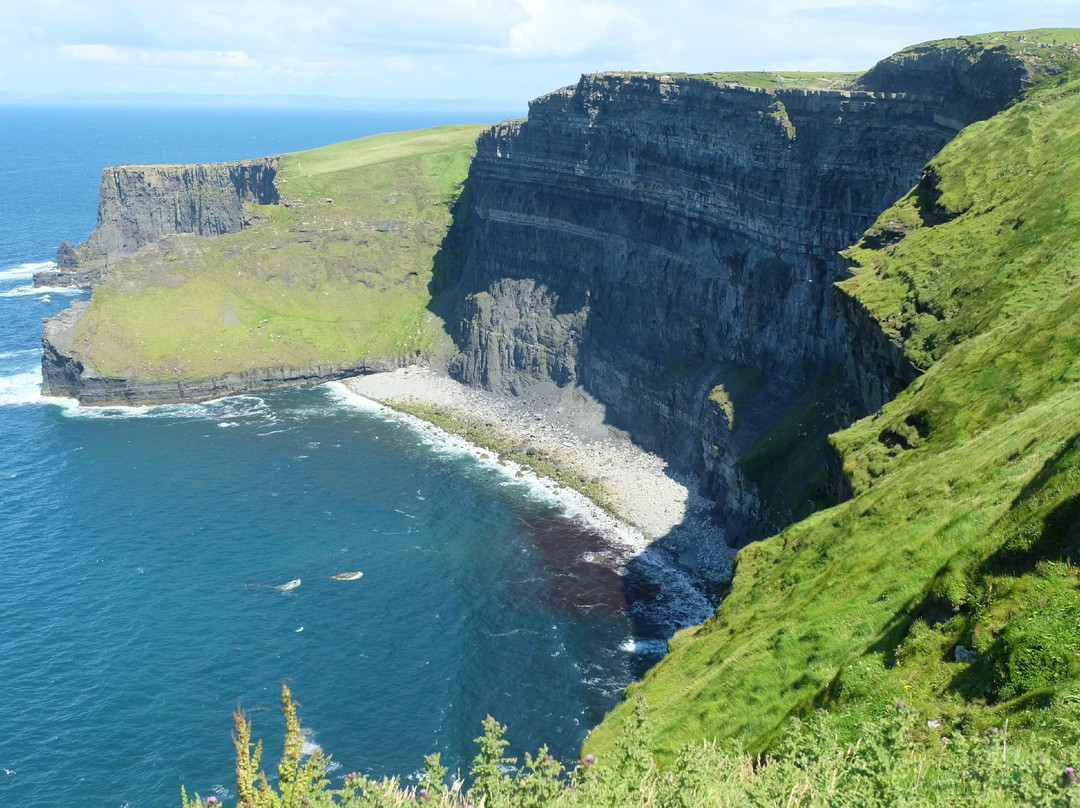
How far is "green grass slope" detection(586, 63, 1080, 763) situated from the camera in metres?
23.9

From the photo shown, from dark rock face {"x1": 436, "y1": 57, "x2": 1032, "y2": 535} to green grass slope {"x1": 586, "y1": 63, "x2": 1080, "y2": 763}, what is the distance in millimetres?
7763

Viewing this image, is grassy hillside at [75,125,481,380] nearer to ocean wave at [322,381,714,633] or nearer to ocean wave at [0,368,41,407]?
ocean wave at [0,368,41,407]

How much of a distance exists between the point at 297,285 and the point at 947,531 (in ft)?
463

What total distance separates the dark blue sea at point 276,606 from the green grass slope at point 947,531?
2925cm

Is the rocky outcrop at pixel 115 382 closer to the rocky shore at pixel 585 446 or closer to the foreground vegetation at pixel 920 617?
the rocky shore at pixel 585 446

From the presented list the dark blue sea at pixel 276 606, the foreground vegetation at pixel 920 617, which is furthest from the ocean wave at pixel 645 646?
Result: the foreground vegetation at pixel 920 617

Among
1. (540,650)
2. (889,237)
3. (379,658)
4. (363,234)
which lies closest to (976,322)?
(889,237)

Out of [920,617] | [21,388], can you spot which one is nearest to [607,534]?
[920,617]

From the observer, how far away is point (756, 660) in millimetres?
35688

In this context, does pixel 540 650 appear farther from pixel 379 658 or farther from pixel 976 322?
pixel 976 322

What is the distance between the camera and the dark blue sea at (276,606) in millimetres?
65500

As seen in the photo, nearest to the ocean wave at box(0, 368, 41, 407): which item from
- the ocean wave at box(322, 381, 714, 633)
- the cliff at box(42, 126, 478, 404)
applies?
the cliff at box(42, 126, 478, 404)

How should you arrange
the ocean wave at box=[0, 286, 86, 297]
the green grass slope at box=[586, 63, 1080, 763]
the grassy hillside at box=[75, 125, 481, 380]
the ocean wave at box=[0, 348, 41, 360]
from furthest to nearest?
1. the ocean wave at box=[0, 286, 86, 297]
2. the ocean wave at box=[0, 348, 41, 360]
3. the grassy hillside at box=[75, 125, 481, 380]
4. the green grass slope at box=[586, 63, 1080, 763]

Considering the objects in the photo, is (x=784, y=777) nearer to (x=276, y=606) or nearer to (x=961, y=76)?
(x=276, y=606)
